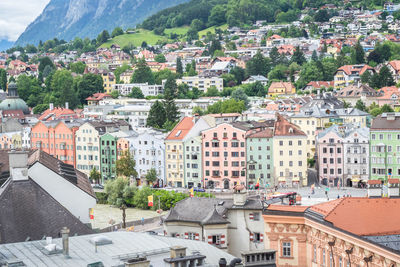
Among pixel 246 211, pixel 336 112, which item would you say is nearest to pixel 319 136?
pixel 336 112

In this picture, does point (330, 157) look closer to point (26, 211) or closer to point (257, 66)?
point (26, 211)

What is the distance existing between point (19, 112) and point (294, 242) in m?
108

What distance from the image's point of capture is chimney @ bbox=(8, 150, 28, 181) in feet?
109

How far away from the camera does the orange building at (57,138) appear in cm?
10162

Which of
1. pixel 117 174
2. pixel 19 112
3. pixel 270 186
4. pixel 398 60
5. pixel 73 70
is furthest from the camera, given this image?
pixel 73 70

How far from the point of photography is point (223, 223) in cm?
4016

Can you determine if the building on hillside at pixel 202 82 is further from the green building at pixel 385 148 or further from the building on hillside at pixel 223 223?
the building on hillside at pixel 223 223

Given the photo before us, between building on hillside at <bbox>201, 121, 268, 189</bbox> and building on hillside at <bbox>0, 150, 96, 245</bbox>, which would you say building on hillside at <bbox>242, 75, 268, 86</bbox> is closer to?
building on hillside at <bbox>201, 121, 268, 189</bbox>

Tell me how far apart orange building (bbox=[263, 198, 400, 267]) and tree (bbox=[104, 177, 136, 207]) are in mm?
44874

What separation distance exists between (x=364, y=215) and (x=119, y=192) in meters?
51.4

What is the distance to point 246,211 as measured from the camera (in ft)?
132

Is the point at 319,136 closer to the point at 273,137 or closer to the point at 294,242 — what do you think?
the point at 273,137

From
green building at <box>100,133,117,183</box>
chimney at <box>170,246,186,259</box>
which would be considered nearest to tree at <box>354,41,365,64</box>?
green building at <box>100,133,117,183</box>

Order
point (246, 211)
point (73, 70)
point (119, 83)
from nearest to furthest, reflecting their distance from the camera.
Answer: point (246, 211), point (119, 83), point (73, 70)
